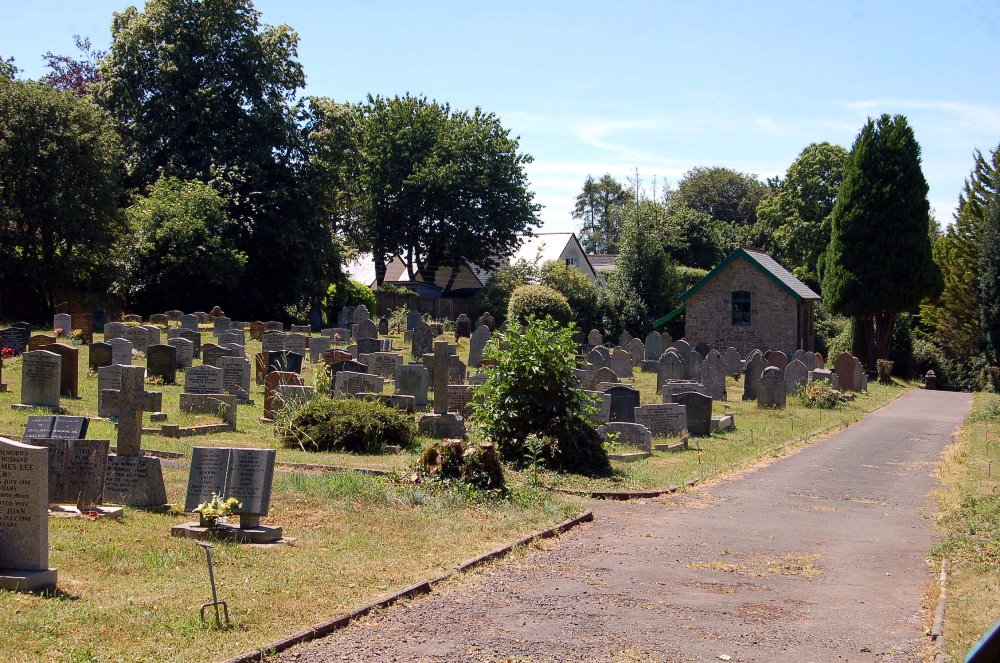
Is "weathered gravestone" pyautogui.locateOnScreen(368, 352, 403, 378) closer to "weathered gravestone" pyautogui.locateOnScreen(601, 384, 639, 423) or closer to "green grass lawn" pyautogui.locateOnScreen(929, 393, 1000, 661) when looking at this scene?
"weathered gravestone" pyautogui.locateOnScreen(601, 384, 639, 423)

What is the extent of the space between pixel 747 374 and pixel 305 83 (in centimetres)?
2878

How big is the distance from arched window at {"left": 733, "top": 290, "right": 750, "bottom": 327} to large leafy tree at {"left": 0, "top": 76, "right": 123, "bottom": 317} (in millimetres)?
26370

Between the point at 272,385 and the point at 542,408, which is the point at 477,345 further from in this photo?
the point at 542,408

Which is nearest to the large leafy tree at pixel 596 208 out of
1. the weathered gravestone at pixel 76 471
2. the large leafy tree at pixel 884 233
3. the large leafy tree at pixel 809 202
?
the large leafy tree at pixel 809 202

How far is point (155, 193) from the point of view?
41.2 m

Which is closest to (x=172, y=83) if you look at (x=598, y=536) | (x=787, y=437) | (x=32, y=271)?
(x=32, y=271)

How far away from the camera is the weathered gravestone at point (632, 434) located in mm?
16750

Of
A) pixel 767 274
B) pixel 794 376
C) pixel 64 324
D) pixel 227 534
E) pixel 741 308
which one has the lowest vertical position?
pixel 227 534

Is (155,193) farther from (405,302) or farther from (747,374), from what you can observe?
(747,374)

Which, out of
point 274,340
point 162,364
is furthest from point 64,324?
point 162,364

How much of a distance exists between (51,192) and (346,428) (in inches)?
1028

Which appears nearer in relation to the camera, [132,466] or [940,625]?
[940,625]

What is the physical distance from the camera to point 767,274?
1757 inches

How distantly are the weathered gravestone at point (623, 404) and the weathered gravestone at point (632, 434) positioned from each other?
1.42 meters
